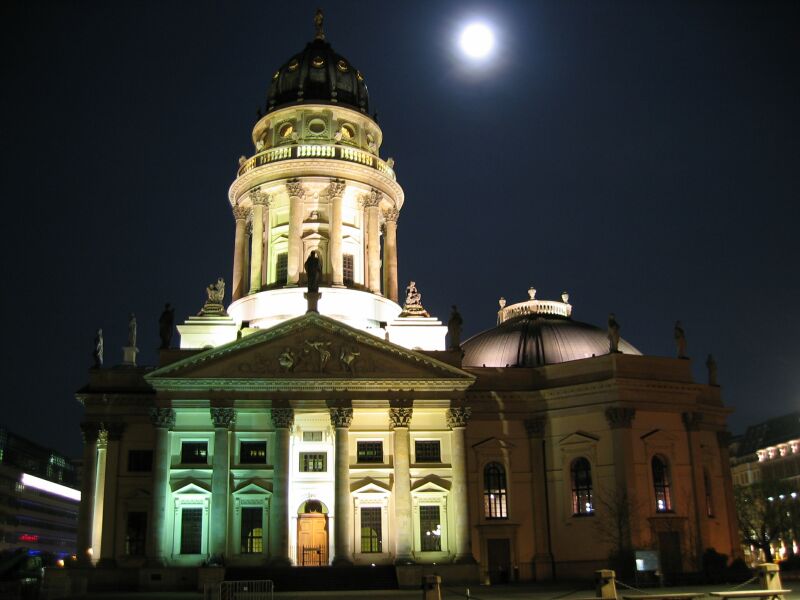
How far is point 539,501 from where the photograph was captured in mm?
54344

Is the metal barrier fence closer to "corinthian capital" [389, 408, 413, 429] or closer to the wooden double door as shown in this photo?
the wooden double door

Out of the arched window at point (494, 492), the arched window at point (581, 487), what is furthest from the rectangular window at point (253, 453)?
the arched window at point (581, 487)

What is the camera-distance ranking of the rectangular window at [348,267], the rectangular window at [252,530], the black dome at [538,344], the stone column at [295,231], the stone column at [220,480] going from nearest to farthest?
the stone column at [220,480] < the rectangular window at [252,530] < the black dome at [538,344] < the stone column at [295,231] < the rectangular window at [348,267]

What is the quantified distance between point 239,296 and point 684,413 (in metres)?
30.5

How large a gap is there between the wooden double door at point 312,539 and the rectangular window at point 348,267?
17.9 meters

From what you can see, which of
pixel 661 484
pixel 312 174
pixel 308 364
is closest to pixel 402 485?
pixel 308 364

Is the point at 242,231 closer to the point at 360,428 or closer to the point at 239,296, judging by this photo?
the point at 239,296

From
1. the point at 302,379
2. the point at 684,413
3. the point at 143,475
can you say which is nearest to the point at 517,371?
the point at 684,413

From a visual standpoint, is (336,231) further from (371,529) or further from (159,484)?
(159,484)

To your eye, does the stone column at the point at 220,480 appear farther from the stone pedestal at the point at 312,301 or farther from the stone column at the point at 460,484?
the stone column at the point at 460,484

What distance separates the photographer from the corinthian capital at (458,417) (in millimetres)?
51562

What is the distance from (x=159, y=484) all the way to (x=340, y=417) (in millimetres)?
10268

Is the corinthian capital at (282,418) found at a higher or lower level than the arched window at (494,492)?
higher

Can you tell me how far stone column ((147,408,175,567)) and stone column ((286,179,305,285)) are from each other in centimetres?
1455
